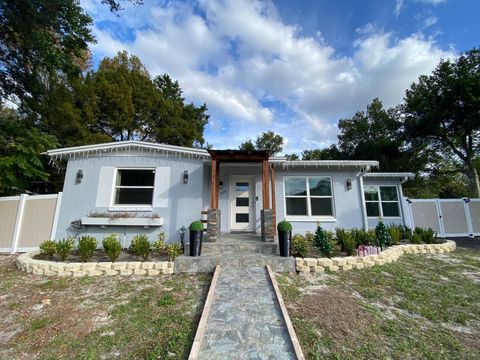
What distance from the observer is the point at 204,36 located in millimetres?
9023

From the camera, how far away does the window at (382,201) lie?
1011cm

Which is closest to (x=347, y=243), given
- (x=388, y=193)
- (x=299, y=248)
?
(x=299, y=248)

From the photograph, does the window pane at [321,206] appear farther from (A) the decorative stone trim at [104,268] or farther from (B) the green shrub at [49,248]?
(B) the green shrub at [49,248]

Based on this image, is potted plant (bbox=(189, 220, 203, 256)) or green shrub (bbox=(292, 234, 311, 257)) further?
green shrub (bbox=(292, 234, 311, 257))

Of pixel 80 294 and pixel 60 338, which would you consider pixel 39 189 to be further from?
pixel 60 338

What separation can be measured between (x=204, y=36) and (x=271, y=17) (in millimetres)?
2789

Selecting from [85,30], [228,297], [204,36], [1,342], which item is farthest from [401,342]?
[85,30]

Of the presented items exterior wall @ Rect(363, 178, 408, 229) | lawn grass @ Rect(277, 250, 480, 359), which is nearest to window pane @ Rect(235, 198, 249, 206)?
lawn grass @ Rect(277, 250, 480, 359)

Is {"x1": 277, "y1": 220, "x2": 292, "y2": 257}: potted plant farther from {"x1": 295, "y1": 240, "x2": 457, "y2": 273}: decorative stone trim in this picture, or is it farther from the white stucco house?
the white stucco house

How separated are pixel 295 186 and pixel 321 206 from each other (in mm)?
1235

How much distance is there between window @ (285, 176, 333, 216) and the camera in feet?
27.3

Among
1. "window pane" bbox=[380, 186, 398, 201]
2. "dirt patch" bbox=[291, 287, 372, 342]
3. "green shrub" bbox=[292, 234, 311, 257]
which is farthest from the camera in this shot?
"window pane" bbox=[380, 186, 398, 201]

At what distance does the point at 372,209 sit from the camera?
33.5 ft

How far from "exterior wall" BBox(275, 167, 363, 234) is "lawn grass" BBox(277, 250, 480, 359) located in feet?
8.30
